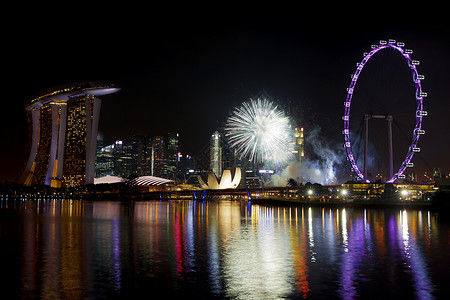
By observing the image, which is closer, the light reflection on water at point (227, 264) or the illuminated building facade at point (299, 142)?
the light reflection on water at point (227, 264)

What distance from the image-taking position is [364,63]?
8056 cm

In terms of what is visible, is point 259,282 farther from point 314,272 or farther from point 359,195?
point 359,195

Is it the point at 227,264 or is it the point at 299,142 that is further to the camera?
the point at 299,142

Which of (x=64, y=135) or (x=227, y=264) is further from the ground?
(x=64, y=135)

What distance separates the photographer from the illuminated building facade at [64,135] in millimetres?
164875

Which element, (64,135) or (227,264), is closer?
(227,264)

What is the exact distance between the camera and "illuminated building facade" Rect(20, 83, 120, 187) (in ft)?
541

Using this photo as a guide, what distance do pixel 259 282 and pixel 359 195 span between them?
9101cm

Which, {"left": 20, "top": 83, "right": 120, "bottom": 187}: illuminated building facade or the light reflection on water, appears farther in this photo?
{"left": 20, "top": 83, "right": 120, "bottom": 187}: illuminated building facade

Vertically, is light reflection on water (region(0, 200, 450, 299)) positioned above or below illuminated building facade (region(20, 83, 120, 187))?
below

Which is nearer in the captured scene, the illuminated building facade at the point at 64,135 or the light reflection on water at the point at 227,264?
the light reflection on water at the point at 227,264

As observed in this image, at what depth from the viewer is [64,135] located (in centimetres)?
17338

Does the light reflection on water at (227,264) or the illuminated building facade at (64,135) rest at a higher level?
the illuminated building facade at (64,135)

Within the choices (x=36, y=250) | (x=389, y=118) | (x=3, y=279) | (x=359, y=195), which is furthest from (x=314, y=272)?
(x=359, y=195)
